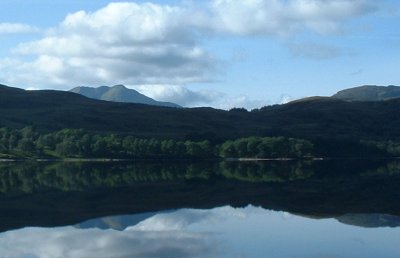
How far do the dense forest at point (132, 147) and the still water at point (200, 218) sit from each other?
6966 centimetres

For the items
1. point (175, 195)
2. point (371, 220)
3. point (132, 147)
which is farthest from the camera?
point (132, 147)

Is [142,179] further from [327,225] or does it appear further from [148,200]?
[327,225]

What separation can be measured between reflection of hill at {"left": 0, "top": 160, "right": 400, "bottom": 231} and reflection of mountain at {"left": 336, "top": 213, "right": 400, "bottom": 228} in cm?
212

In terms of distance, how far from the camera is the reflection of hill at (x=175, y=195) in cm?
5766

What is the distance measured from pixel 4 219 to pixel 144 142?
10774 cm

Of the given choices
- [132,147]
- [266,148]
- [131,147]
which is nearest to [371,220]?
[266,148]

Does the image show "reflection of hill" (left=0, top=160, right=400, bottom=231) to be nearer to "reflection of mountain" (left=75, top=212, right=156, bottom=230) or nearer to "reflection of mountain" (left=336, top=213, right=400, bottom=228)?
"reflection of mountain" (left=75, top=212, right=156, bottom=230)

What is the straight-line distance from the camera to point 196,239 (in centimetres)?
4331

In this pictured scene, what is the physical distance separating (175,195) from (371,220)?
2601 cm

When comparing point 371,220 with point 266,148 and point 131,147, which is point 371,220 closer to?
point 266,148

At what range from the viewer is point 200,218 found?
176 ft

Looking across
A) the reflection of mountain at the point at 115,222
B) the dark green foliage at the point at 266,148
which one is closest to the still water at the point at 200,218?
the reflection of mountain at the point at 115,222

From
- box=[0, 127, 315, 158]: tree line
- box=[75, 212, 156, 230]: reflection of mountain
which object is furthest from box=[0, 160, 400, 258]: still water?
box=[0, 127, 315, 158]: tree line

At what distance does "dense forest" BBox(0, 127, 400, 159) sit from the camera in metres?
160
